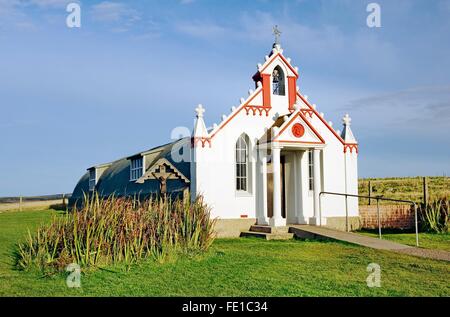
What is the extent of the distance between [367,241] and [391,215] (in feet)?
22.4

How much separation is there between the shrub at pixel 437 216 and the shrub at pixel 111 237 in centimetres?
1077

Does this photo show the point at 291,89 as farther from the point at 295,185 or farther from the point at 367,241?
the point at 367,241

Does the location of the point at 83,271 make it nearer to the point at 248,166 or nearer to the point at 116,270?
the point at 116,270

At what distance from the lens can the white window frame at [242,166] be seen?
65.1 feet

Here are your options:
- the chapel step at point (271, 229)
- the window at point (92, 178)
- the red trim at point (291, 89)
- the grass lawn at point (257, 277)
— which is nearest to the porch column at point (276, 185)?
the chapel step at point (271, 229)

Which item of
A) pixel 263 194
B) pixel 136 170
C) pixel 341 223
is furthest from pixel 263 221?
pixel 136 170

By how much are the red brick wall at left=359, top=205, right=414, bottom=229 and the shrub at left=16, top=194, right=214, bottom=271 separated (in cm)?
1018

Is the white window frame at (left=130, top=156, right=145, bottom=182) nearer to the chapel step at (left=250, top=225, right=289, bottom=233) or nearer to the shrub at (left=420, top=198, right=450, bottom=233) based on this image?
the chapel step at (left=250, top=225, right=289, bottom=233)

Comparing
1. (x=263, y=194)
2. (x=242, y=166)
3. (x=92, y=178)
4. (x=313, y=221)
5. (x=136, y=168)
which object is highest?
(x=136, y=168)

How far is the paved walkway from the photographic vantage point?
13941mm

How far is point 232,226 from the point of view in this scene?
19359 millimetres

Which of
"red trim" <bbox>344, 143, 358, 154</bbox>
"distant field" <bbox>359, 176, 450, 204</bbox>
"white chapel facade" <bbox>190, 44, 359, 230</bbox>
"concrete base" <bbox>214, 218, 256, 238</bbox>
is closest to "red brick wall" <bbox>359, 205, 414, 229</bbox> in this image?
"white chapel facade" <bbox>190, 44, 359, 230</bbox>

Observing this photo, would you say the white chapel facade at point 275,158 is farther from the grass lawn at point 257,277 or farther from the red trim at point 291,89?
the grass lawn at point 257,277
